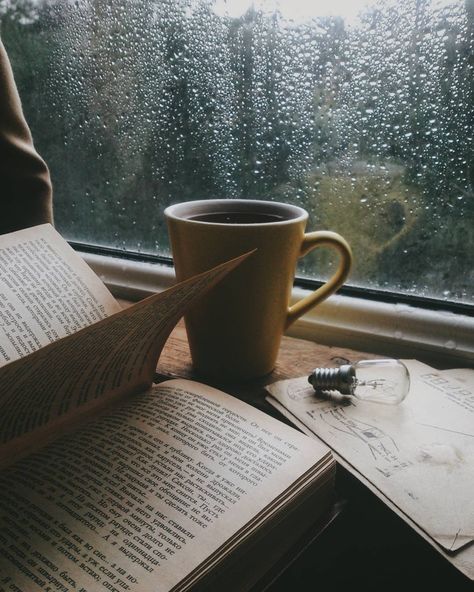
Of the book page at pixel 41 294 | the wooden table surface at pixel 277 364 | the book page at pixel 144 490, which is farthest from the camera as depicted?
the wooden table surface at pixel 277 364

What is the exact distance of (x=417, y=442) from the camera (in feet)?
1.59

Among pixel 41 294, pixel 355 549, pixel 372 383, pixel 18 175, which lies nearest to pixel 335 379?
pixel 372 383

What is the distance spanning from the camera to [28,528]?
0.38 m

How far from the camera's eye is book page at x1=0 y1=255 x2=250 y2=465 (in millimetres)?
401

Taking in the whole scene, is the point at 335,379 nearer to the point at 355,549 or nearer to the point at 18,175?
the point at 355,549

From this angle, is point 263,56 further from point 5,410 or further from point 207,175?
point 5,410

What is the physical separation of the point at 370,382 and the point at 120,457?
0.81ft

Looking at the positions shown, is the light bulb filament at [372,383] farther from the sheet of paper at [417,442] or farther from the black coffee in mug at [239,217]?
the black coffee in mug at [239,217]

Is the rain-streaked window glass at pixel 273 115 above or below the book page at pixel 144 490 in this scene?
above

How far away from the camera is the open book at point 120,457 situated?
358mm

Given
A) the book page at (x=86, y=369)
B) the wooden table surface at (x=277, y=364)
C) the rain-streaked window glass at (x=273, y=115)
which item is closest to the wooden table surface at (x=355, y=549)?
the wooden table surface at (x=277, y=364)

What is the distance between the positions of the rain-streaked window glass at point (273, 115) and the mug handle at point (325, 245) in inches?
5.6

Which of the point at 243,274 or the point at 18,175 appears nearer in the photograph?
the point at 243,274

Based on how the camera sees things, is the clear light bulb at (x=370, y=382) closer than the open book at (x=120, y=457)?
No
